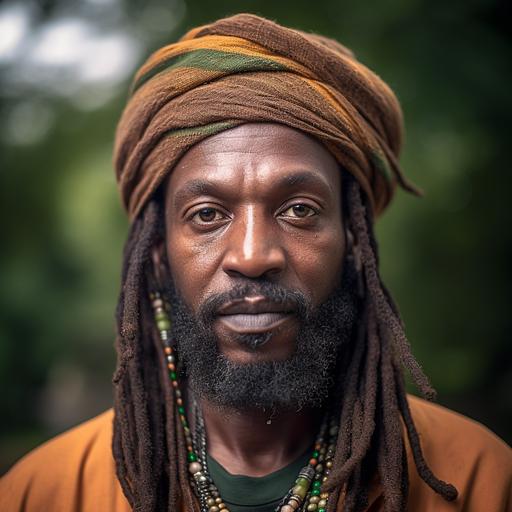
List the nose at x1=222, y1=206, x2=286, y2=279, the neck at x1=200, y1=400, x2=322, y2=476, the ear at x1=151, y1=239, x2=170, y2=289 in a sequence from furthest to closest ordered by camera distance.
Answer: the ear at x1=151, y1=239, x2=170, y2=289
the neck at x1=200, y1=400, x2=322, y2=476
the nose at x1=222, y1=206, x2=286, y2=279

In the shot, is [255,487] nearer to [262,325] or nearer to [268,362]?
[268,362]

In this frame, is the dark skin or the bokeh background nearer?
the dark skin

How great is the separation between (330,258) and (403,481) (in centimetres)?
86

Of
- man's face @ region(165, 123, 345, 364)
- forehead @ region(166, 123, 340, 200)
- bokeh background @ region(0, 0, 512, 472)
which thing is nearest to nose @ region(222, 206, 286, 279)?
man's face @ region(165, 123, 345, 364)

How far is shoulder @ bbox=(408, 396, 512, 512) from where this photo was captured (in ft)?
7.89

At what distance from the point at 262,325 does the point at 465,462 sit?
3.15 feet

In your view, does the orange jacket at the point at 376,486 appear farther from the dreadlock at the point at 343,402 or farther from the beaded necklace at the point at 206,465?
the beaded necklace at the point at 206,465

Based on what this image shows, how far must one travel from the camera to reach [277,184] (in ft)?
7.98

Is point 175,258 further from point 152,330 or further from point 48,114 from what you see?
point 48,114

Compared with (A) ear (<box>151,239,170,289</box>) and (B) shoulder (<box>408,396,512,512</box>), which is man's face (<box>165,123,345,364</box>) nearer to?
(A) ear (<box>151,239,170,289</box>)

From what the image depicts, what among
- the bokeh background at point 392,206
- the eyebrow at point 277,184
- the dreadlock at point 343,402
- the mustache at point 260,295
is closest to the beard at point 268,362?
the mustache at point 260,295

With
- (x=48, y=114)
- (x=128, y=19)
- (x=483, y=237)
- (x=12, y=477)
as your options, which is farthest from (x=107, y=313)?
(x=12, y=477)

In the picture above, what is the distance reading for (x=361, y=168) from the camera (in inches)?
104

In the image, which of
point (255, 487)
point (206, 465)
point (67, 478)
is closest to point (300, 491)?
point (255, 487)
